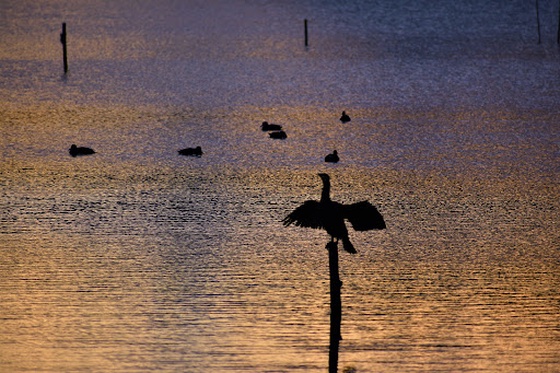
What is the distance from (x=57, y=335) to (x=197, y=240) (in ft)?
20.7

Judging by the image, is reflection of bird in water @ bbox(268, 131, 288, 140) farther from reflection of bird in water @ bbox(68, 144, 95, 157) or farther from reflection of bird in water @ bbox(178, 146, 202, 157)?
reflection of bird in water @ bbox(68, 144, 95, 157)

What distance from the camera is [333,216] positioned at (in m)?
17.6

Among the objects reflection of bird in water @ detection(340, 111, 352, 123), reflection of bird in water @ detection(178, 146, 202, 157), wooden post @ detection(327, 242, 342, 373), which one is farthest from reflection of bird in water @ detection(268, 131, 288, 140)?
wooden post @ detection(327, 242, 342, 373)

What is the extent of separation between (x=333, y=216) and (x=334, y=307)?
6.46 feet

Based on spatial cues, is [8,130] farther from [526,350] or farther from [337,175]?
[526,350]

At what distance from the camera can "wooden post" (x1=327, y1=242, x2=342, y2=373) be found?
17.5 meters

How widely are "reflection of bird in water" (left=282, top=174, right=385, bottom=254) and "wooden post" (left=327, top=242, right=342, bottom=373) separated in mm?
250

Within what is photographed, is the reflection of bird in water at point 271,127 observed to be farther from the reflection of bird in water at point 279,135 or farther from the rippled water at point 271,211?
the reflection of bird in water at point 279,135

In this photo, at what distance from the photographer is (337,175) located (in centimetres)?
3067

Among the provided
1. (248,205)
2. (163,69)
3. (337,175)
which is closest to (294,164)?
(337,175)

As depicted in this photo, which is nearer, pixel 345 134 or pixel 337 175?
pixel 337 175

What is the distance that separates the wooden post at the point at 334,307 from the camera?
57.4 feet

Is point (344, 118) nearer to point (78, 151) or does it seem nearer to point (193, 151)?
point (193, 151)

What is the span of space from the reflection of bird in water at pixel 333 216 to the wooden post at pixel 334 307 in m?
0.25
